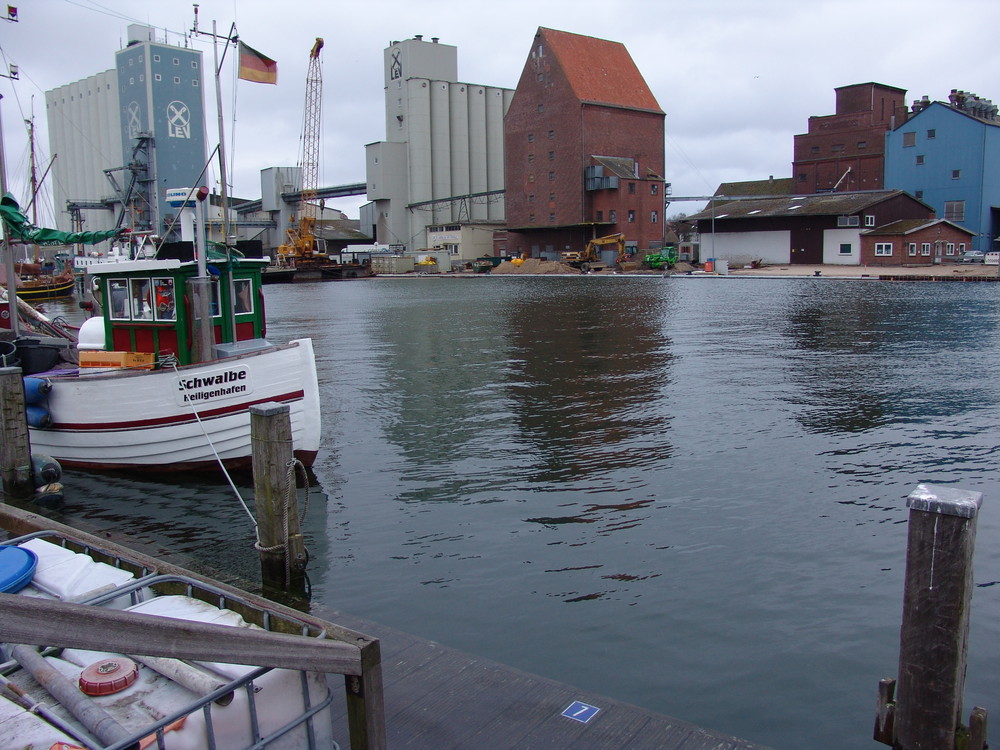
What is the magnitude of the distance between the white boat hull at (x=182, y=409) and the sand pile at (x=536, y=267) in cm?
8263

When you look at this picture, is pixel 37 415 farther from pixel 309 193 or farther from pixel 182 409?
pixel 309 193

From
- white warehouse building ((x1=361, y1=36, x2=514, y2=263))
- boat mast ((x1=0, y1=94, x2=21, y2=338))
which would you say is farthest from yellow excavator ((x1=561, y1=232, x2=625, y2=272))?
boat mast ((x1=0, y1=94, x2=21, y2=338))

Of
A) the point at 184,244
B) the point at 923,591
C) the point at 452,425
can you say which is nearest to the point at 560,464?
the point at 452,425

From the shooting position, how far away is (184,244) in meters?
15.3

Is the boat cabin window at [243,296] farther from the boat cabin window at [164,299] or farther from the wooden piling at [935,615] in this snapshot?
the wooden piling at [935,615]

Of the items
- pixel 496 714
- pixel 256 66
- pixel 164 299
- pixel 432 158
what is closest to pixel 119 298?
pixel 164 299

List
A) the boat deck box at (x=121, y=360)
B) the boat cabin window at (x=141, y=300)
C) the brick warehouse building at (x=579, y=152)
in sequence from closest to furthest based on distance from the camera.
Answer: the boat deck box at (x=121, y=360) → the boat cabin window at (x=141, y=300) → the brick warehouse building at (x=579, y=152)

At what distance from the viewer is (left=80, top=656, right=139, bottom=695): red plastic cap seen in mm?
4625

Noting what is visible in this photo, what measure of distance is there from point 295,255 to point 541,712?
4726 inches

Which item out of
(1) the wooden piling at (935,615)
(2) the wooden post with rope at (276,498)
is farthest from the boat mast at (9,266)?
(1) the wooden piling at (935,615)

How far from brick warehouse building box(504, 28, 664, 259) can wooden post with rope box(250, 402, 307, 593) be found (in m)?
90.9

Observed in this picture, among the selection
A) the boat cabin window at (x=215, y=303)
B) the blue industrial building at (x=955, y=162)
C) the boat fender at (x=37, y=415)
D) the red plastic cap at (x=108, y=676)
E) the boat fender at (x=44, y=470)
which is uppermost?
the blue industrial building at (x=955, y=162)

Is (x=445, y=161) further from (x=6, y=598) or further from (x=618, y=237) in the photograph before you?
(x=6, y=598)

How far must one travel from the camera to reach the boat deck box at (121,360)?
15.5 metres
